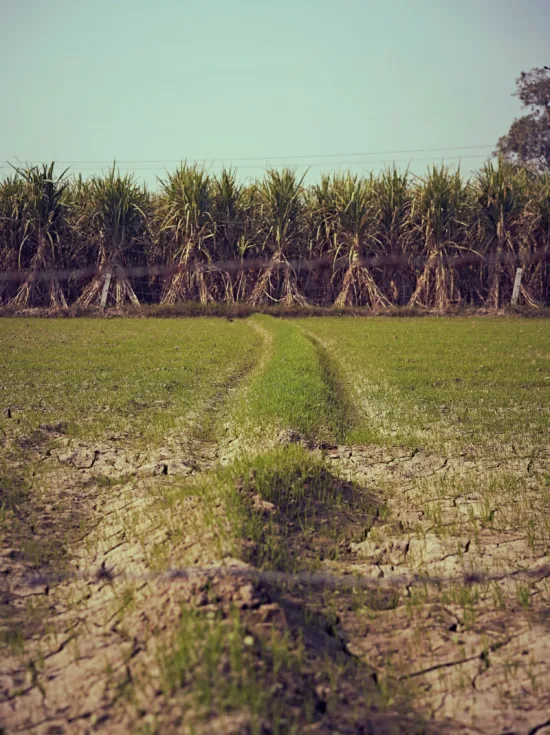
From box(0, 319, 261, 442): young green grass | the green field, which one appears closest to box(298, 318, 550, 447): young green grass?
the green field

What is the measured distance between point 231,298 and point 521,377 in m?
14.9

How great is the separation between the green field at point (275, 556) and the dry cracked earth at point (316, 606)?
13 millimetres

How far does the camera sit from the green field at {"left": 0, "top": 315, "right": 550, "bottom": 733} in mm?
2629

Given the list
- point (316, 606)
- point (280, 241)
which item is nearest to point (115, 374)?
point (316, 606)

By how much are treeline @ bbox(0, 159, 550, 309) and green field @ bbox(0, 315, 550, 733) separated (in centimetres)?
1557

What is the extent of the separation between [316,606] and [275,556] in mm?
503

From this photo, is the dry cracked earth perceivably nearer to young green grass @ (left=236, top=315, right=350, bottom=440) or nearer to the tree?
young green grass @ (left=236, top=315, right=350, bottom=440)

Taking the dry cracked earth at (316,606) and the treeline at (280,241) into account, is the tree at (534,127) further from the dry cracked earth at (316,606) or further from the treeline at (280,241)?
the dry cracked earth at (316,606)

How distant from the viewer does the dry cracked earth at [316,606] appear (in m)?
2.60

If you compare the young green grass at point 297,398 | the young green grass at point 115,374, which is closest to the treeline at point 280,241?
the young green grass at point 115,374

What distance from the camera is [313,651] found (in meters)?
2.95

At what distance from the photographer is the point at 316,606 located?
346 centimetres

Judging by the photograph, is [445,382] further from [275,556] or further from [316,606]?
[316,606]

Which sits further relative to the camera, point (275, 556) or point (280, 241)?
point (280, 241)
